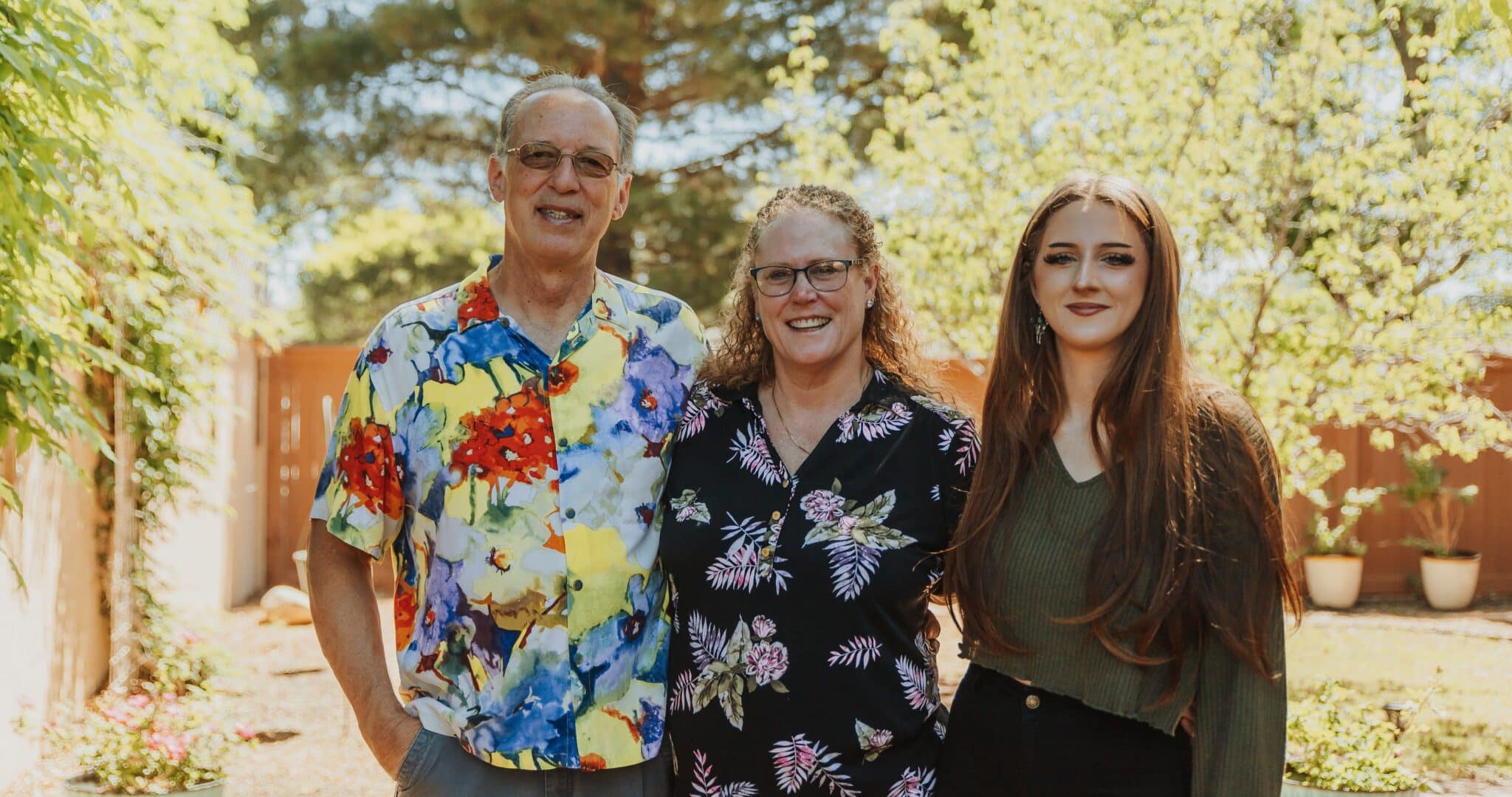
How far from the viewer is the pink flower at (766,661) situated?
2205 millimetres

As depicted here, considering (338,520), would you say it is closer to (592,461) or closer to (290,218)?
(592,461)

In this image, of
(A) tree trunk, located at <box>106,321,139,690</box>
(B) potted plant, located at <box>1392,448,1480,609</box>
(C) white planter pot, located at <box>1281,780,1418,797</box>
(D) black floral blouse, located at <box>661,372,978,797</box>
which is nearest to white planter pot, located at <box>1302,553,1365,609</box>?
(B) potted plant, located at <box>1392,448,1480,609</box>

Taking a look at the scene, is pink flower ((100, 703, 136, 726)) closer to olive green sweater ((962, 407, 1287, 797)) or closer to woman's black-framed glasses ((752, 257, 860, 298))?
woman's black-framed glasses ((752, 257, 860, 298))

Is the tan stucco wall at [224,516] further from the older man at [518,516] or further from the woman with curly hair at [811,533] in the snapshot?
the woman with curly hair at [811,533]

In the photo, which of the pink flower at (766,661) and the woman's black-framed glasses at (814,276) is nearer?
the pink flower at (766,661)

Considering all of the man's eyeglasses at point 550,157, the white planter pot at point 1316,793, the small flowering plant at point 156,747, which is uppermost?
the man's eyeglasses at point 550,157

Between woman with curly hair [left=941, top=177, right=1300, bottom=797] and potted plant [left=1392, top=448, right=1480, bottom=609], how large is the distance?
976cm

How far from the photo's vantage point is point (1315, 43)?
6.04 meters

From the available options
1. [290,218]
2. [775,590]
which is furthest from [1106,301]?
[290,218]

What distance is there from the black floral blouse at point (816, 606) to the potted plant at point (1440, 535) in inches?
388

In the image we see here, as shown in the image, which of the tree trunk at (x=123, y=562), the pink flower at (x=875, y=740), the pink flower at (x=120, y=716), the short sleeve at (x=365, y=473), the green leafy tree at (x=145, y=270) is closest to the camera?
the pink flower at (x=875, y=740)

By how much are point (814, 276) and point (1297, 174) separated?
468cm

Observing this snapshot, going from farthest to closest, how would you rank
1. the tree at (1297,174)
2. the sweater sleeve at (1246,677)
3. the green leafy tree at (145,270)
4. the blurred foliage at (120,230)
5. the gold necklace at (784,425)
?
the tree at (1297,174)
the green leafy tree at (145,270)
the blurred foliage at (120,230)
the gold necklace at (784,425)
the sweater sleeve at (1246,677)

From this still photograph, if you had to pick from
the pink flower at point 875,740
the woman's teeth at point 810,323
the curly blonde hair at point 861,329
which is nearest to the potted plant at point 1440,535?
the curly blonde hair at point 861,329
